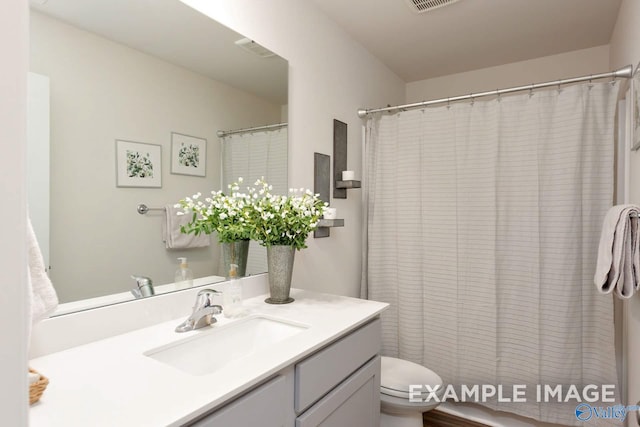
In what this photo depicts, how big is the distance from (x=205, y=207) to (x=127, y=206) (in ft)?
1.02


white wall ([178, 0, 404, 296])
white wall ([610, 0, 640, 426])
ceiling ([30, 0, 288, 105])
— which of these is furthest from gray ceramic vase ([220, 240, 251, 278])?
white wall ([610, 0, 640, 426])

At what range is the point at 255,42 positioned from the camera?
5.28 ft

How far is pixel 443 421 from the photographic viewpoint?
7.13 feet

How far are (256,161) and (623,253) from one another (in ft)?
5.16

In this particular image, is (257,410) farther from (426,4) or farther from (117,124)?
(426,4)

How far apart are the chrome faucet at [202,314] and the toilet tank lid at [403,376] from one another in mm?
998

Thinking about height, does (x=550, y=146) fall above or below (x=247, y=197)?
above

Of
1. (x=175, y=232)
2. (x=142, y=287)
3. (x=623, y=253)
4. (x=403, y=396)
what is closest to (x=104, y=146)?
(x=175, y=232)

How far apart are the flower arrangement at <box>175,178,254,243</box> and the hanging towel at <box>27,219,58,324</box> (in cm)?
65

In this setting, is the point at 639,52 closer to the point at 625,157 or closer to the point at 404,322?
the point at 625,157

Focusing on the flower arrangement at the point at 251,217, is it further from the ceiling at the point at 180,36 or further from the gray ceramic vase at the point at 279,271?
the ceiling at the point at 180,36

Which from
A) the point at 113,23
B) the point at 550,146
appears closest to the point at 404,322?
the point at 550,146

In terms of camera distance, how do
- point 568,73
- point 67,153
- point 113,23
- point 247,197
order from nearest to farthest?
point 67,153, point 113,23, point 247,197, point 568,73

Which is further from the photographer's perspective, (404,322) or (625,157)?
(404,322)
